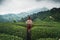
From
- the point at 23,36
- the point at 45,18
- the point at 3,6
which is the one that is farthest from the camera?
the point at 45,18

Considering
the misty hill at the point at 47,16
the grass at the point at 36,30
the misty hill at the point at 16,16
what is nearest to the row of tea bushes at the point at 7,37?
the grass at the point at 36,30

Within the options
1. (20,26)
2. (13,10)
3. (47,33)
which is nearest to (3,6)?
(13,10)

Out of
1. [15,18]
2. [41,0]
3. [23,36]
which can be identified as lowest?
[23,36]

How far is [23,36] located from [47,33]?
109cm

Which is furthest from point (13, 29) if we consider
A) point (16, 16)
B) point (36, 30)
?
point (36, 30)

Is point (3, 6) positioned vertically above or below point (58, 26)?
above

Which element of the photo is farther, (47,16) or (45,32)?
Result: (47,16)

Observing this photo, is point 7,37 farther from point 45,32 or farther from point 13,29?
point 45,32

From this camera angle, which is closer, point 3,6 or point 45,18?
point 3,6

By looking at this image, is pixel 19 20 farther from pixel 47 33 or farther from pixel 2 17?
pixel 47 33

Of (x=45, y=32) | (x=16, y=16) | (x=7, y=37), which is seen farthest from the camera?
(x=16, y=16)

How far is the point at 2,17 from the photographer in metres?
11.5

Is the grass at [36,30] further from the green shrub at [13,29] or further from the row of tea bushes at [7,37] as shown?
the row of tea bushes at [7,37]

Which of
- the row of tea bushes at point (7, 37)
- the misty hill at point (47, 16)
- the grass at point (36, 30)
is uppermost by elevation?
the misty hill at point (47, 16)
